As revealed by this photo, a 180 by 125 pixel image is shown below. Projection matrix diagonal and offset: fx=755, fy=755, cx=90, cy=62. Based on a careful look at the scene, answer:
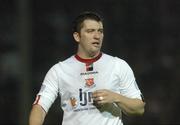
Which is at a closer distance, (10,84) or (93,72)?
(93,72)

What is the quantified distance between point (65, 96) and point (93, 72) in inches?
11.1

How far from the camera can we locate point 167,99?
10.5m

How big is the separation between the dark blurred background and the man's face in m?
4.52

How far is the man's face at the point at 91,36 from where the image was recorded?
565cm

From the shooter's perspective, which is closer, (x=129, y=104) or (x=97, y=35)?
(x=129, y=104)

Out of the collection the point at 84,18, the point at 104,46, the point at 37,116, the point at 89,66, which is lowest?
the point at 104,46

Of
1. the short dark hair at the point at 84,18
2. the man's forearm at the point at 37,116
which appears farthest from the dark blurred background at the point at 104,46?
the man's forearm at the point at 37,116

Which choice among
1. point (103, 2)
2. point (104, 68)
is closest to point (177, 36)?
point (103, 2)

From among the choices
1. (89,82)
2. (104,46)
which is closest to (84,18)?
(89,82)

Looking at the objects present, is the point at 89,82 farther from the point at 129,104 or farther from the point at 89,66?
the point at 129,104

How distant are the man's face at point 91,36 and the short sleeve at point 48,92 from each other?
31cm

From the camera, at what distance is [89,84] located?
18.7ft

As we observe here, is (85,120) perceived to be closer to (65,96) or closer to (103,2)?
(65,96)

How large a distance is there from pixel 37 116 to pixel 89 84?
474 millimetres
